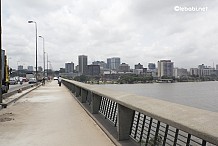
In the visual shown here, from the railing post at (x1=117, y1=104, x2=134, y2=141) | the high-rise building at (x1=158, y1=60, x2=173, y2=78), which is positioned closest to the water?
the railing post at (x1=117, y1=104, x2=134, y2=141)

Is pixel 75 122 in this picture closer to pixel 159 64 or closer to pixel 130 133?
pixel 130 133

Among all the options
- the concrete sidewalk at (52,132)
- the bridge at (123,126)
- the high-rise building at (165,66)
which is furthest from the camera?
the high-rise building at (165,66)

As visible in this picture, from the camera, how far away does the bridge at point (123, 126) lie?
10.9 ft

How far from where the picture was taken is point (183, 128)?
3119mm

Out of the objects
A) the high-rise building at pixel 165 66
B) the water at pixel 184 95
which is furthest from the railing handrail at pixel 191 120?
the high-rise building at pixel 165 66

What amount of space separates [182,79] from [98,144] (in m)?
64.3

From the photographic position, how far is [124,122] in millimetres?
6234

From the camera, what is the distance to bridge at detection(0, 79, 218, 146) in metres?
3.32

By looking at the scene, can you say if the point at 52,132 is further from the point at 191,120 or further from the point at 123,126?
the point at 191,120

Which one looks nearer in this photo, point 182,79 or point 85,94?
point 85,94

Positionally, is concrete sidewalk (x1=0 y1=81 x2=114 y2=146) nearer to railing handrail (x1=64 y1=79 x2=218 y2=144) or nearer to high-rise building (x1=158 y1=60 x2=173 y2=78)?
railing handrail (x1=64 y1=79 x2=218 y2=144)

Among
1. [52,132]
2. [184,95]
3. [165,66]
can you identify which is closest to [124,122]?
[52,132]

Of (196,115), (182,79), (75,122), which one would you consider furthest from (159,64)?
(196,115)

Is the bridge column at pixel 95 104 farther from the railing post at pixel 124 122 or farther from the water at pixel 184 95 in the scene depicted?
the water at pixel 184 95
